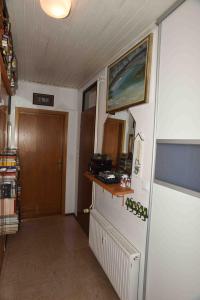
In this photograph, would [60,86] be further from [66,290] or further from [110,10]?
[66,290]

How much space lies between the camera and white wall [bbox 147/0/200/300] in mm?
1099

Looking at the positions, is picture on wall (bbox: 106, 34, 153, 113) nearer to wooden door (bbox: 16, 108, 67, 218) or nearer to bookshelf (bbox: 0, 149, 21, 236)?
bookshelf (bbox: 0, 149, 21, 236)

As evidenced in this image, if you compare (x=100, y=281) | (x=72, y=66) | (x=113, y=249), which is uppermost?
(x=72, y=66)

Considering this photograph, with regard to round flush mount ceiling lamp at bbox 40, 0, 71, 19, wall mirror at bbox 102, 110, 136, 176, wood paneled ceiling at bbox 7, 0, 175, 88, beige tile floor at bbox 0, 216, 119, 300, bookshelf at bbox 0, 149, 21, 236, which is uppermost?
wood paneled ceiling at bbox 7, 0, 175, 88

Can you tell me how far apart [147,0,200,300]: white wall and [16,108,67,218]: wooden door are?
2435 millimetres

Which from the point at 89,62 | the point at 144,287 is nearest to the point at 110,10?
the point at 89,62

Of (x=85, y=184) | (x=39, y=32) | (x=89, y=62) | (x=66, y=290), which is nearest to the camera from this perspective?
(x=39, y=32)

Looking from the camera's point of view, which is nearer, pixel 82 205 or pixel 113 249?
pixel 113 249

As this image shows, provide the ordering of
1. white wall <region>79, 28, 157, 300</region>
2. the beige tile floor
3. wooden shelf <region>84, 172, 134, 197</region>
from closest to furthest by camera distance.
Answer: white wall <region>79, 28, 157, 300</region>
wooden shelf <region>84, 172, 134, 197</region>
the beige tile floor

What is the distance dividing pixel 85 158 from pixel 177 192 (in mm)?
1945

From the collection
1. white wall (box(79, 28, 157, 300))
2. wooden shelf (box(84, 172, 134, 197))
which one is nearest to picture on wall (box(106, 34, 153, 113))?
white wall (box(79, 28, 157, 300))

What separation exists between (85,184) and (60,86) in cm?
184

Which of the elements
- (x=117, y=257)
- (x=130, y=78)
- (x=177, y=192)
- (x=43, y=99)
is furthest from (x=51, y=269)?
(x=43, y=99)

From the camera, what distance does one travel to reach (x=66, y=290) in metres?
1.84
